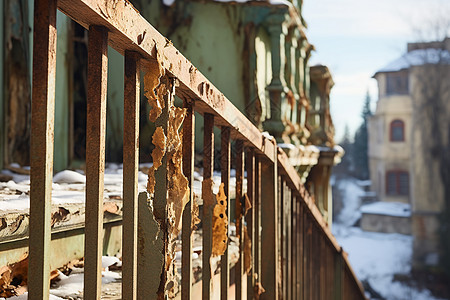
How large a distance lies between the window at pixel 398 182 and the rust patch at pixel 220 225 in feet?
106

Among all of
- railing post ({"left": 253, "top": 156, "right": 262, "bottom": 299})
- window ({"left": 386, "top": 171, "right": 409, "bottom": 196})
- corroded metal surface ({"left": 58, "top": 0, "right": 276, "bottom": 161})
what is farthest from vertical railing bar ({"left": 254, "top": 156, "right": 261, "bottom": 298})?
window ({"left": 386, "top": 171, "right": 409, "bottom": 196})

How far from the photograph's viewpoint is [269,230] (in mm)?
2465

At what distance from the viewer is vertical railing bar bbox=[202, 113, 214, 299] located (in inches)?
66.6

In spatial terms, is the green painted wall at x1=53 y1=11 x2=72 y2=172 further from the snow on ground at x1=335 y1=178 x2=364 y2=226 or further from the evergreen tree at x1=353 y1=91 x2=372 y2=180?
the evergreen tree at x1=353 y1=91 x2=372 y2=180

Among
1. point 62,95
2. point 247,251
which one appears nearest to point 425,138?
point 62,95


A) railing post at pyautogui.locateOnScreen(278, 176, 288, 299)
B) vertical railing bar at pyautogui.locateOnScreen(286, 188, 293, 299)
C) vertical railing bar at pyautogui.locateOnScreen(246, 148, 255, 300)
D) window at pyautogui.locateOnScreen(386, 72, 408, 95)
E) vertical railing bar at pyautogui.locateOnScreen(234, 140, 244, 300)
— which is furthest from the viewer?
window at pyautogui.locateOnScreen(386, 72, 408, 95)

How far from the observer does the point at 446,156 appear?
24.1m

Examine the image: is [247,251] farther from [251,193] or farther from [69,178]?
[69,178]

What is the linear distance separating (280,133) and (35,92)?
244 inches

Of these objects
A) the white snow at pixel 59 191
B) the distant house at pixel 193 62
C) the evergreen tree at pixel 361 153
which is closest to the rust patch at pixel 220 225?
the white snow at pixel 59 191

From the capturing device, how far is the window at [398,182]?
104 feet

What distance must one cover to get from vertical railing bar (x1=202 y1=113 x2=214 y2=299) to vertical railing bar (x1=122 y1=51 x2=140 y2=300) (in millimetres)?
507

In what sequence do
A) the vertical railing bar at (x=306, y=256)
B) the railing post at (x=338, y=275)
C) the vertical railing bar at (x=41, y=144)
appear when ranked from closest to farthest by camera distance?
the vertical railing bar at (x=41, y=144) < the vertical railing bar at (x=306, y=256) < the railing post at (x=338, y=275)

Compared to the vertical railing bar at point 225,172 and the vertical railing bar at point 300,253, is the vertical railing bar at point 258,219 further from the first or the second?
the vertical railing bar at point 300,253
